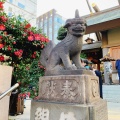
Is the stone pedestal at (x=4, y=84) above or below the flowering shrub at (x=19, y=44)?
Result: below

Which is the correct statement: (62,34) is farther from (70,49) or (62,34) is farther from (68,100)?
(68,100)

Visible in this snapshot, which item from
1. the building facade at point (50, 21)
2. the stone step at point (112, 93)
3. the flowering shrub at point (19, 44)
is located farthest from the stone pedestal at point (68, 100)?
the building facade at point (50, 21)

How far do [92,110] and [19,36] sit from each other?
215 cm

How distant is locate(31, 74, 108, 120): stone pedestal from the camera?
2.22m

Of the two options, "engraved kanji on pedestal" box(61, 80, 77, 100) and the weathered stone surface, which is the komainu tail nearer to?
the weathered stone surface

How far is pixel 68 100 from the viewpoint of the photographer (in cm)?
242

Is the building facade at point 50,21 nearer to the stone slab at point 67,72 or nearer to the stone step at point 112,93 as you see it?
the stone step at point 112,93

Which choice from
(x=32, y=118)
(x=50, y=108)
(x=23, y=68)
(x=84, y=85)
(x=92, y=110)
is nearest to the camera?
(x=92, y=110)

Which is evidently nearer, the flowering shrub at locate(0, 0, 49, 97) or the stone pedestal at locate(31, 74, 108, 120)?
the stone pedestal at locate(31, 74, 108, 120)

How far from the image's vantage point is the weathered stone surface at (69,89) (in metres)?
2.33

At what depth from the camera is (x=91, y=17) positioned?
9.46 meters

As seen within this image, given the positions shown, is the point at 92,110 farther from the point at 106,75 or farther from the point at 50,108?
the point at 106,75

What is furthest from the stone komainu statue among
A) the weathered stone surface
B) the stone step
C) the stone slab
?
the stone step

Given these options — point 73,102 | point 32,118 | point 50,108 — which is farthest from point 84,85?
point 32,118
